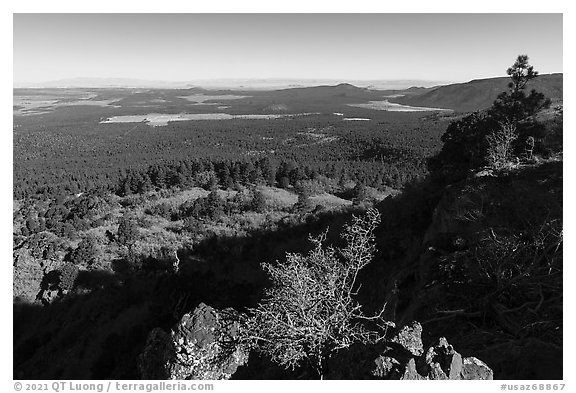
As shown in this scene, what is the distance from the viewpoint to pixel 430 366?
464 centimetres

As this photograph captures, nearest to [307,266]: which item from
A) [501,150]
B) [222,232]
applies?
[501,150]

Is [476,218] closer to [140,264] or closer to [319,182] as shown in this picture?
[140,264]

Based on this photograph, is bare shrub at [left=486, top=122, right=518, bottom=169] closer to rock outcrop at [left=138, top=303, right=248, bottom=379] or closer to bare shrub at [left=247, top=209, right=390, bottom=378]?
bare shrub at [left=247, top=209, right=390, bottom=378]

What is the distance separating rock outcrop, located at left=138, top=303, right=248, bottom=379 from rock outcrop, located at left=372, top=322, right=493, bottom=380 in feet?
7.81

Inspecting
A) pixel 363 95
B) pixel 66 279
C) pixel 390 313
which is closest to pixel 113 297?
pixel 66 279

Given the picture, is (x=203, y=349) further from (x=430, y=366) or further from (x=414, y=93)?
(x=414, y=93)

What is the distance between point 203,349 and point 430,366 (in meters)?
3.63

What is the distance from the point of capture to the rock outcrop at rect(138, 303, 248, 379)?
638 cm

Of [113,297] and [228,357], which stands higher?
[228,357]

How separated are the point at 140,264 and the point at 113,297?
3.56 metres

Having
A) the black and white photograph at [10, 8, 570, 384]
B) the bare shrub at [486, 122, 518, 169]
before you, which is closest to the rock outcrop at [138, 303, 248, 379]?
the black and white photograph at [10, 8, 570, 384]

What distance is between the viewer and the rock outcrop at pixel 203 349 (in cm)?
638

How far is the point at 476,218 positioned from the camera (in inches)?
421

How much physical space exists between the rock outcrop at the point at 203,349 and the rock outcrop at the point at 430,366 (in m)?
2.38
